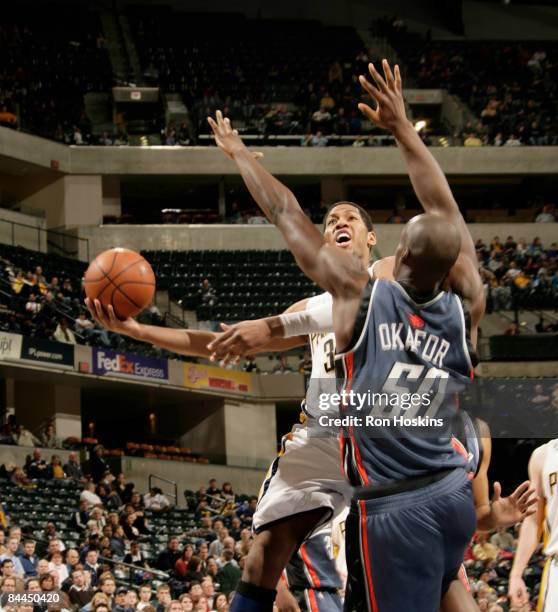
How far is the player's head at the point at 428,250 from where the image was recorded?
3766 millimetres

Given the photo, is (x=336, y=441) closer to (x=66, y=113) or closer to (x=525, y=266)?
(x=525, y=266)

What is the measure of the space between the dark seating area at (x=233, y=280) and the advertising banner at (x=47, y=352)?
4.40 m

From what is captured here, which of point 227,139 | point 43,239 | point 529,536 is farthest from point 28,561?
point 43,239

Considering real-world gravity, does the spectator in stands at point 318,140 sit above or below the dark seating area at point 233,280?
above

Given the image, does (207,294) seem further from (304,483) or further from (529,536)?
(304,483)

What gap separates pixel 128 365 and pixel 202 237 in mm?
6659

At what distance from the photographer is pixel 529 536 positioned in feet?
19.3

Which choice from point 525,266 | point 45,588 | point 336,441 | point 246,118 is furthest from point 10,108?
point 336,441

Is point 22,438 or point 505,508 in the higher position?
point 505,508

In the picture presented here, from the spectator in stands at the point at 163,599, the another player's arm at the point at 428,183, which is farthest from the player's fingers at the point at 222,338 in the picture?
the spectator in stands at the point at 163,599

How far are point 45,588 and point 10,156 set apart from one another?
18666 mm

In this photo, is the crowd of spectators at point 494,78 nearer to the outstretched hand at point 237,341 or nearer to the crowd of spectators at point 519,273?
the crowd of spectators at point 519,273

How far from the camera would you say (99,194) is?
29.5 meters

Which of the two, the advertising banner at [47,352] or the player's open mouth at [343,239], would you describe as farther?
the advertising banner at [47,352]
